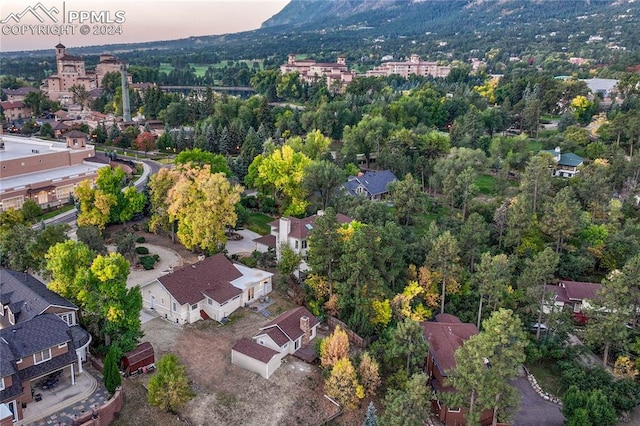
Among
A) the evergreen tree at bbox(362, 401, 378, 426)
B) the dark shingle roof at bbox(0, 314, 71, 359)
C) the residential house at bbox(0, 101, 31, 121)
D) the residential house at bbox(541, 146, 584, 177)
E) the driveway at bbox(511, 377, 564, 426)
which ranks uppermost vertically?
the residential house at bbox(0, 101, 31, 121)

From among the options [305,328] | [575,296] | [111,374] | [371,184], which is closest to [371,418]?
[305,328]

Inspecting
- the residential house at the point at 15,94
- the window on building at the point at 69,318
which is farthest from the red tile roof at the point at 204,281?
the residential house at the point at 15,94

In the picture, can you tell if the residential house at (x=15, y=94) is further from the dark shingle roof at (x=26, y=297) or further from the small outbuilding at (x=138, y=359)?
the small outbuilding at (x=138, y=359)

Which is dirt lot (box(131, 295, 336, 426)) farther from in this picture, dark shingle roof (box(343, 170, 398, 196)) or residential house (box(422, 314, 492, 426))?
dark shingle roof (box(343, 170, 398, 196))

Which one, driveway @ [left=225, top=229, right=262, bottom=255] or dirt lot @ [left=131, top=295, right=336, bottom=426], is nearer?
dirt lot @ [left=131, top=295, right=336, bottom=426]

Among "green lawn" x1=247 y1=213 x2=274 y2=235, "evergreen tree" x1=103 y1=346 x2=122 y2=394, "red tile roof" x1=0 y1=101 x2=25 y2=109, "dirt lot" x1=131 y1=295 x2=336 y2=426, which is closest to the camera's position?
"evergreen tree" x1=103 y1=346 x2=122 y2=394

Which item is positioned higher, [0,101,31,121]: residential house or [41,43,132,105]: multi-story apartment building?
[41,43,132,105]: multi-story apartment building

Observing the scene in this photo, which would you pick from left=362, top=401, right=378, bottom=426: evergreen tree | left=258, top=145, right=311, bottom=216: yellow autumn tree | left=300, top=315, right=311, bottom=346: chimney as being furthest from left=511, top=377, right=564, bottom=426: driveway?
left=258, top=145, right=311, bottom=216: yellow autumn tree
